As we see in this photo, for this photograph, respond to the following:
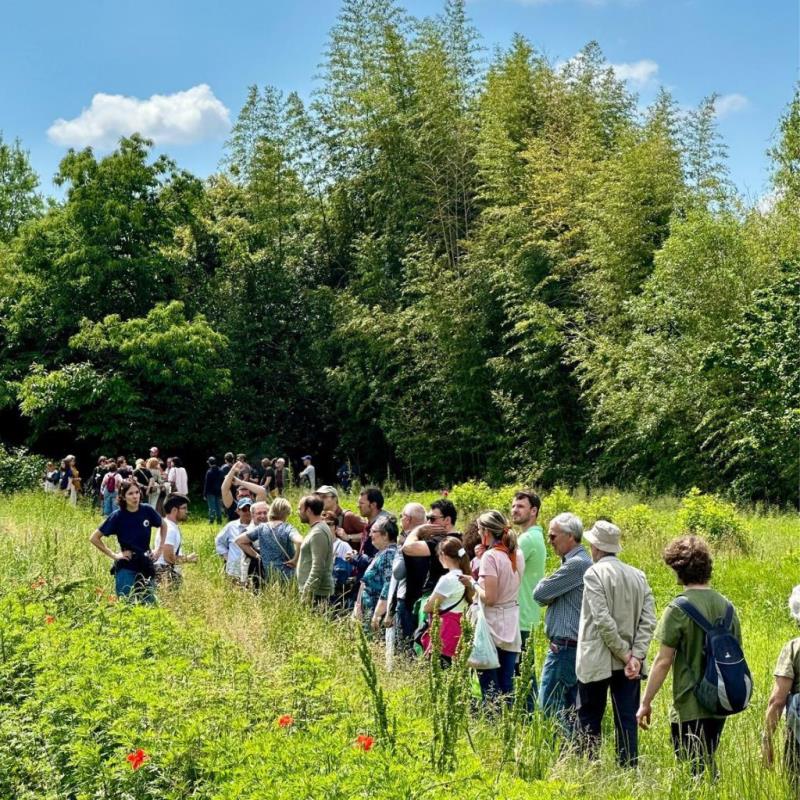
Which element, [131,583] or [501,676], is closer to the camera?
[501,676]

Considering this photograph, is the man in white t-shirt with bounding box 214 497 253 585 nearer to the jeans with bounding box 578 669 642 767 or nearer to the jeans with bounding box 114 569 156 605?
the jeans with bounding box 114 569 156 605

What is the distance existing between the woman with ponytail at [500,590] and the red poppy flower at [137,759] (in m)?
2.77

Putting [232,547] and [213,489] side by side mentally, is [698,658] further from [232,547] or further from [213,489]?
[213,489]

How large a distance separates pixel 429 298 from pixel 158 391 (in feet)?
28.6

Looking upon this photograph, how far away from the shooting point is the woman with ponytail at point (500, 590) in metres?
6.67

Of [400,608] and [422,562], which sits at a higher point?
[422,562]

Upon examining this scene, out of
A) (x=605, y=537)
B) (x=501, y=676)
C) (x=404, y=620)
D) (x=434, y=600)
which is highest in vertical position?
(x=605, y=537)

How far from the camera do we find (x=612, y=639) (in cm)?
584

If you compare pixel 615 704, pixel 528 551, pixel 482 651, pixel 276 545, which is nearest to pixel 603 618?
pixel 615 704

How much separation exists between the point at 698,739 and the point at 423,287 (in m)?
27.3

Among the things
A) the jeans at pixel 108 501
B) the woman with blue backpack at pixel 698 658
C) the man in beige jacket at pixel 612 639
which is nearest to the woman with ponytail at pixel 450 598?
the man in beige jacket at pixel 612 639

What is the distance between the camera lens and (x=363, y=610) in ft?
26.5

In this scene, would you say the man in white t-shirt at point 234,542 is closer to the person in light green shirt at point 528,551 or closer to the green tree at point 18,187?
the person in light green shirt at point 528,551

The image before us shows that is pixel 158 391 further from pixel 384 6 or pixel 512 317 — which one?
pixel 384 6
